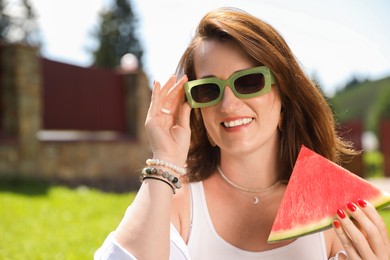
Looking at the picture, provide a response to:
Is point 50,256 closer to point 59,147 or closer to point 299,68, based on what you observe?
point 299,68

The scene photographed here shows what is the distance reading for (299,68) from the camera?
2.30m

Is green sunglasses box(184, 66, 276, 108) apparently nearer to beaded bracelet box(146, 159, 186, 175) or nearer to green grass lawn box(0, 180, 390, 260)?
beaded bracelet box(146, 159, 186, 175)

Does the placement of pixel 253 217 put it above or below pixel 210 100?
below

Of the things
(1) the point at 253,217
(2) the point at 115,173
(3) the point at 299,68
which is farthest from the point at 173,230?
(2) the point at 115,173

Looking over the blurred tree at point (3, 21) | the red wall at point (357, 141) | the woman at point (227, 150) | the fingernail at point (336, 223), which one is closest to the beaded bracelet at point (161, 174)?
the woman at point (227, 150)

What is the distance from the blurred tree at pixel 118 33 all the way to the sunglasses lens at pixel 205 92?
1666 inches

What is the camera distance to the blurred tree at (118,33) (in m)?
44.1

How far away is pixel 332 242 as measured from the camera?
7.11ft

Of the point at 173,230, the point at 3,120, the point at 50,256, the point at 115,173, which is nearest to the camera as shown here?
the point at 173,230

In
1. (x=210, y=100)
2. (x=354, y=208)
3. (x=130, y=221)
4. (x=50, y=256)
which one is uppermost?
(x=210, y=100)

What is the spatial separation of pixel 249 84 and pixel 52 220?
4.65 metres

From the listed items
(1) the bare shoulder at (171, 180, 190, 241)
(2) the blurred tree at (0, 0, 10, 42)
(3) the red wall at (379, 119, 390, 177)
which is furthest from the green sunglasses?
(2) the blurred tree at (0, 0, 10, 42)

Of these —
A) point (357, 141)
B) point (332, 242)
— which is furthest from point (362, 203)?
point (357, 141)

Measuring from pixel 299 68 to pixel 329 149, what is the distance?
48 centimetres
